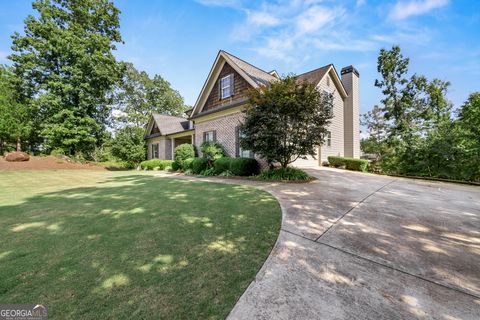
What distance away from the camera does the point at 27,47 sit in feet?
69.9

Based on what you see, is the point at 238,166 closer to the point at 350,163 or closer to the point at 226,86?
the point at 226,86

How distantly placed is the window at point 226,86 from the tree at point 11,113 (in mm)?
25643

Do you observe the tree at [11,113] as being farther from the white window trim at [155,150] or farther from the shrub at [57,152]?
the white window trim at [155,150]

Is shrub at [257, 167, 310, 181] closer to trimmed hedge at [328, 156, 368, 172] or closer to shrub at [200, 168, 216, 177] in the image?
shrub at [200, 168, 216, 177]

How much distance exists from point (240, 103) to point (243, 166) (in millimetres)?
4048

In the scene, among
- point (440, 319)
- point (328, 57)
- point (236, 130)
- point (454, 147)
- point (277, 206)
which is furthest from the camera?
point (328, 57)

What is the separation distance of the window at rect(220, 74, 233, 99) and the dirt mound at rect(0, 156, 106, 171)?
1579 centimetres

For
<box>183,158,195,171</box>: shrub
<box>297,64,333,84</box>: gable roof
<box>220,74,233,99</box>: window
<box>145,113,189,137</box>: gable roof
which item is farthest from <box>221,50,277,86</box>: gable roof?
<box>145,113,189,137</box>: gable roof

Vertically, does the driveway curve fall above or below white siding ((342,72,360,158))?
below

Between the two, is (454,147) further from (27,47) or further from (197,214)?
(27,47)

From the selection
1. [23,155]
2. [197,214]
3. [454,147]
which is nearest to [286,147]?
[197,214]

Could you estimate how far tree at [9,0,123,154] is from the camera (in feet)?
67.6

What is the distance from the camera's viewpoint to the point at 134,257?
2518 millimetres

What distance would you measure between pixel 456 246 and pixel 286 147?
608 centimetres
